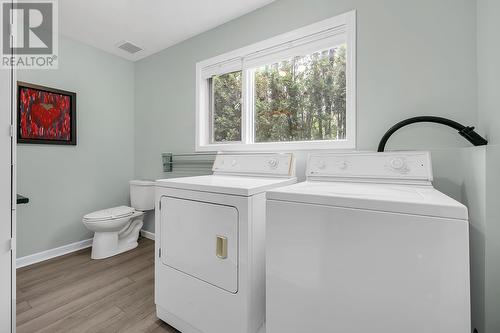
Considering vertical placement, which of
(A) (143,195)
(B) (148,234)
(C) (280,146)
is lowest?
(B) (148,234)

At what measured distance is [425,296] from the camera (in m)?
0.76

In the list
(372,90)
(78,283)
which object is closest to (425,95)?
(372,90)

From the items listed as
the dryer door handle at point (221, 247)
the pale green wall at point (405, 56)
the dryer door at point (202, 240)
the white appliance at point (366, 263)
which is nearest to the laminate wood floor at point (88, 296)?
the dryer door at point (202, 240)

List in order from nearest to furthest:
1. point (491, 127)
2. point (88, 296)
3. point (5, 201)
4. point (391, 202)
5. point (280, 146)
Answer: point (391, 202), point (491, 127), point (5, 201), point (88, 296), point (280, 146)

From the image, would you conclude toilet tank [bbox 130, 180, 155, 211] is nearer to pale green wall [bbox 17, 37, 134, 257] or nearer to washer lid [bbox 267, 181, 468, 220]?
pale green wall [bbox 17, 37, 134, 257]

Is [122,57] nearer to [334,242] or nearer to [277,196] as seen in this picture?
[277,196]

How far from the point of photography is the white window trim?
1647mm

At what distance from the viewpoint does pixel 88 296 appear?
1.77m

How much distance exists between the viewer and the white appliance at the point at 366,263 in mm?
732

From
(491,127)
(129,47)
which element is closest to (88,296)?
(129,47)

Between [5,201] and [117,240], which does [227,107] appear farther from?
[117,240]

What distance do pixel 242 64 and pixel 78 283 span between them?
7.97 feet

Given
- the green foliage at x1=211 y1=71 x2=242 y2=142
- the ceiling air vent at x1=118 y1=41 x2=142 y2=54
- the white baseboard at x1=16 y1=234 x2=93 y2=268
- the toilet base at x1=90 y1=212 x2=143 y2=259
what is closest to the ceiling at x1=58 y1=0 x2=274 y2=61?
the ceiling air vent at x1=118 y1=41 x2=142 y2=54

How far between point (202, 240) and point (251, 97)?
1479 mm
